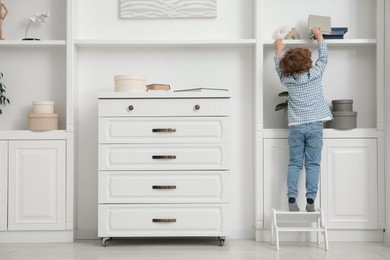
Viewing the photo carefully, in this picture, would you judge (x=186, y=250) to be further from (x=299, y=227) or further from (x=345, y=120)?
(x=345, y=120)

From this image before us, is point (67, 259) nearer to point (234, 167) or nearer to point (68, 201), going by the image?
point (68, 201)

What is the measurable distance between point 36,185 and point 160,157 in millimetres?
906

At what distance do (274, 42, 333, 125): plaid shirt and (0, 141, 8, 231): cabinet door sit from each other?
6.45 ft

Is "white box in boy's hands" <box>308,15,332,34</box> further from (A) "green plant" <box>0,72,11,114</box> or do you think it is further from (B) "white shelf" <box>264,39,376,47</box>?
(A) "green plant" <box>0,72,11,114</box>

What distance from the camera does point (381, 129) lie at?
3.93 meters

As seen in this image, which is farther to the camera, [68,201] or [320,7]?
[320,7]

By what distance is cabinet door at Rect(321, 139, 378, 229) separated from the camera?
12.9 feet

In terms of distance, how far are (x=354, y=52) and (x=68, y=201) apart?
2331 mm

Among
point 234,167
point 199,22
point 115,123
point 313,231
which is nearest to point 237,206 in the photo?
point 234,167

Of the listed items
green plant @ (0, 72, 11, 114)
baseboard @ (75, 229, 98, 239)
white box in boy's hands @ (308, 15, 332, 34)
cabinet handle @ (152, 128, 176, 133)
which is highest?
white box in boy's hands @ (308, 15, 332, 34)

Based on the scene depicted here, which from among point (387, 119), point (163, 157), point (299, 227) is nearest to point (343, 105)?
point (387, 119)

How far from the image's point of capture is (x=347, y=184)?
12.9 ft

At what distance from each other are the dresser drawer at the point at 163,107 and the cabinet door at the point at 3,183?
759mm

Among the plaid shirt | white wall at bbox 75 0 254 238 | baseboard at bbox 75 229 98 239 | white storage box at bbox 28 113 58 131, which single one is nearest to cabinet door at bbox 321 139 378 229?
the plaid shirt
